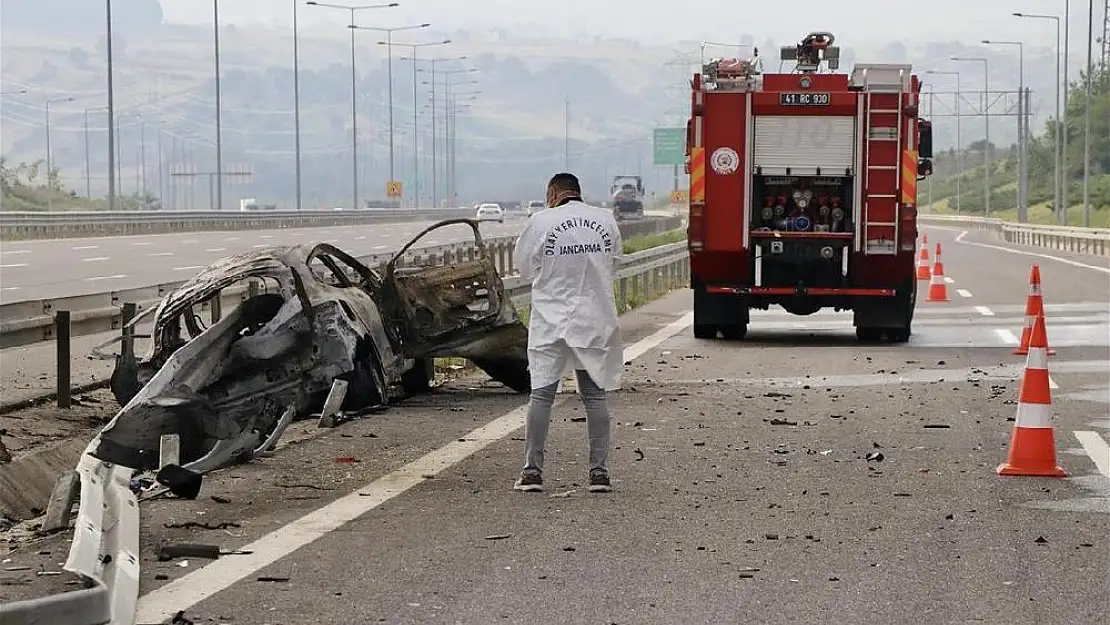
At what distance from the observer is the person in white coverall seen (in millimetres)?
9609

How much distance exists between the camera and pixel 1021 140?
3159 inches

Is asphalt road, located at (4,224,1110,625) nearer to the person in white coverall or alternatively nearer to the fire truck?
the person in white coverall

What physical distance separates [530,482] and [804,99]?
36.5 feet

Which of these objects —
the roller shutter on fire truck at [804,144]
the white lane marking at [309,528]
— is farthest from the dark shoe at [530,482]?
the roller shutter on fire truck at [804,144]

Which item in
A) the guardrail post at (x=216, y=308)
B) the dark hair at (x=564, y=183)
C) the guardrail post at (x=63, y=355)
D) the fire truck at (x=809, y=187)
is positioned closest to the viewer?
the dark hair at (x=564, y=183)

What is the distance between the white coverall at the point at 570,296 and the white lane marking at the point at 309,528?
3.22 feet

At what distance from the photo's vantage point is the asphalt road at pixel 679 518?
6707mm

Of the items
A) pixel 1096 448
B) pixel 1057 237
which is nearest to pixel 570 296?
pixel 1096 448

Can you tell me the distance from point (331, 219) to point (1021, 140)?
29.3 m

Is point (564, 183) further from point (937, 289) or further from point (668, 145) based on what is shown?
point (668, 145)

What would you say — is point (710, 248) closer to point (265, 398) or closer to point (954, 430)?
point (954, 430)

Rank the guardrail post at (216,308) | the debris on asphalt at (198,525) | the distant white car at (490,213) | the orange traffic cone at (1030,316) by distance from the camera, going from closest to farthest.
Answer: the debris on asphalt at (198,525), the guardrail post at (216,308), the orange traffic cone at (1030,316), the distant white car at (490,213)

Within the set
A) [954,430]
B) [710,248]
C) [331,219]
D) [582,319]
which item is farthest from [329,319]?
[331,219]

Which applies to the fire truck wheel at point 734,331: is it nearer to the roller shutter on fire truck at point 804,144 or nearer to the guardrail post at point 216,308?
the roller shutter on fire truck at point 804,144
